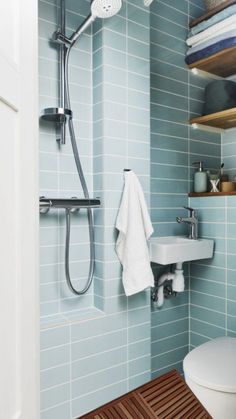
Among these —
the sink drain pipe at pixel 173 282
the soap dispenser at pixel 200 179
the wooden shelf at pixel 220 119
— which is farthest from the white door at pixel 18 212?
the soap dispenser at pixel 200 179

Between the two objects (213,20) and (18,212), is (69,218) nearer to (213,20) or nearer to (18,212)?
(18,212)

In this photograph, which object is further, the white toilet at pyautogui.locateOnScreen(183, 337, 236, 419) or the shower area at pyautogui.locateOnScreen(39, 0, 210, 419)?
the shower area at pyautogui.locateOnScreen(39, 0, 210, 419)

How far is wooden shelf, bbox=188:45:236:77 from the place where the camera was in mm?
1895

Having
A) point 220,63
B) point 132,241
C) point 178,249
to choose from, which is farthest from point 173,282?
point 220,63

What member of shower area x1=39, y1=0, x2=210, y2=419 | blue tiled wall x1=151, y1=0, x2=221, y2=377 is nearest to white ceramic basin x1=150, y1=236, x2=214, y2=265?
blue tiled wall x1=151, y1=0, x2=221, y2=377

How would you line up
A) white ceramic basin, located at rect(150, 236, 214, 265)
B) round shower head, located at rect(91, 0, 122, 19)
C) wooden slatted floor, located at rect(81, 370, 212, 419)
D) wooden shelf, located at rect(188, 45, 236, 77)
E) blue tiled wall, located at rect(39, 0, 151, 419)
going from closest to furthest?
wooden slatted floor, located at rect(81, 370, 212, 419) < round shower head, located at rect(91, 0, 122, 19) < blue tiled wall, located at rect(39, 0, 151, 419) < white ceramic basin, located at rect(150, 236, 214, 265) < wooden shelf, located at rect(188, 45, 236, 77)

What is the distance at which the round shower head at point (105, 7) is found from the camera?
51.4 inches

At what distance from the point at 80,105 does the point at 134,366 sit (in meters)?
1.40

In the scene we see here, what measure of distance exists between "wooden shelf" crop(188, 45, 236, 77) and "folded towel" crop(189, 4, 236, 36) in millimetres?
181

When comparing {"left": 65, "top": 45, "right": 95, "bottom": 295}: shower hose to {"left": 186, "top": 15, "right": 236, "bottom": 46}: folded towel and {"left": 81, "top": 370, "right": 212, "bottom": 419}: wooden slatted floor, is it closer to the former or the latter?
{"left": 81, "top": 370, "right": 212, "bottom": 419}: wooden slatted floor

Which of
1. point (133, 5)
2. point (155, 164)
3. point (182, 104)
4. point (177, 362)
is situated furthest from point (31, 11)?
point (177, 362)

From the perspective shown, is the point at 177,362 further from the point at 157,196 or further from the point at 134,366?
the point at 157,196

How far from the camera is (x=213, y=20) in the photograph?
1.90 m

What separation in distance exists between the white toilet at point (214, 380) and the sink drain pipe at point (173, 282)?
1.43ft
